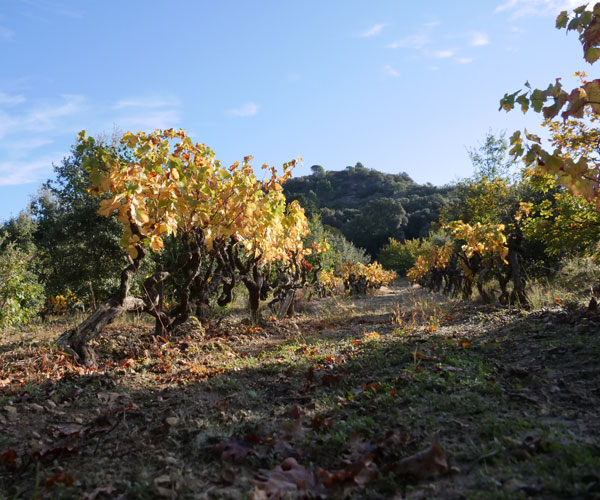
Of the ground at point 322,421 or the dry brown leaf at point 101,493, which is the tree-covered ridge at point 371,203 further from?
the dry brown leaf at point 101,493

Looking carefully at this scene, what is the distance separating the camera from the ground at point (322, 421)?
5.46 feet

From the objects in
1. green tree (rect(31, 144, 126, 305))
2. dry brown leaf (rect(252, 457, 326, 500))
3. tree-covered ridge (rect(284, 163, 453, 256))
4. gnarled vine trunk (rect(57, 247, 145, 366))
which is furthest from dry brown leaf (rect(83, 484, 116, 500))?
tree-covered ridge (rect(284, 163, 453, 256))

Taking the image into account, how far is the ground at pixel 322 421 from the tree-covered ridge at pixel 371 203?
31.1m

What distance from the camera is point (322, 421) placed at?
2.28 metres

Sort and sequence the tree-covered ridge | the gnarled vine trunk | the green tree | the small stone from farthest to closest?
1. the tree-covered ridge
2. the green tree
3. the gnarled vine trunk
4. the small stone

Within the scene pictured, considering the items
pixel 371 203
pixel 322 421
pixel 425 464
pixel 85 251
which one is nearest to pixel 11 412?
pixel 322 421

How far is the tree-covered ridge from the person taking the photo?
54469 mm

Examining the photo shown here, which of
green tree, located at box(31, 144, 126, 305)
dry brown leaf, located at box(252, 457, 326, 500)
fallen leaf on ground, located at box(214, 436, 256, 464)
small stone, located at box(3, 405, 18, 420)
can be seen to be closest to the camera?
dry brown leaf, located at box(252, 457, 326, 500)

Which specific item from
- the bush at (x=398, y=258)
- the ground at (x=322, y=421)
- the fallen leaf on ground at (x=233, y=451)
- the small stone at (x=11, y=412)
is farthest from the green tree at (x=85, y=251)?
the bush at (x=398, y=258)

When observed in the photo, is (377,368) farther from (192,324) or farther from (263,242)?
(192,324)

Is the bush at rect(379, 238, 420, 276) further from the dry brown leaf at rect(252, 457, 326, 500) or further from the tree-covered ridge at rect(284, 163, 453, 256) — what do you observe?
the dry brown leaf at rect(252, 457, 326, 500)

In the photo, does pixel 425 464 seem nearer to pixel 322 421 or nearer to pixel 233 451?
pixel 322 421

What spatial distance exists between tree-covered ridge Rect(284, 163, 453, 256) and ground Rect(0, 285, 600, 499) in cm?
3111

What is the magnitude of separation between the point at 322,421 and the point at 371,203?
5797cm
